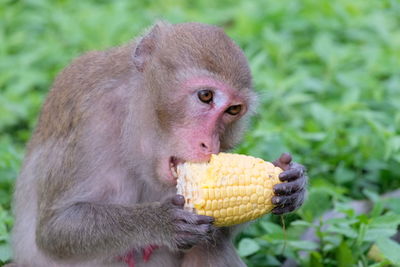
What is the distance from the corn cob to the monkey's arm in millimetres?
85

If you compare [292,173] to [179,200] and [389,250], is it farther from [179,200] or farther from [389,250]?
[389,250]

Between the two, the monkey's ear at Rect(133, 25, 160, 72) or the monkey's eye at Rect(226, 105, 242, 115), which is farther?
the monkey's ear at Rect(133, 25, 160, 72)

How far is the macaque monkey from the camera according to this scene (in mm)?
4316

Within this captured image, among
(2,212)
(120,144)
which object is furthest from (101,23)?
(120,144)

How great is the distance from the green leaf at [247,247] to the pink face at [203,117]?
94cm

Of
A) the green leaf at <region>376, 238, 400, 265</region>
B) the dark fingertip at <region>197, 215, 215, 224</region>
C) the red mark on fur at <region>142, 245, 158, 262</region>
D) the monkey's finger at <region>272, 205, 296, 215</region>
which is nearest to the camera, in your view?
the dark fingertip at <region>197, 215, 215, 224</region>

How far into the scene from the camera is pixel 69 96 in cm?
475

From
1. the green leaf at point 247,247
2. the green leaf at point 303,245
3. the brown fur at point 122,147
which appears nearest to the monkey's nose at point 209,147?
the brown fur at point 122,147

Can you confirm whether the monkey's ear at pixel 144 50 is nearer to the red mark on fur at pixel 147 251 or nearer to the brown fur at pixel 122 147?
Answer: the brown fur at pixel 122 147

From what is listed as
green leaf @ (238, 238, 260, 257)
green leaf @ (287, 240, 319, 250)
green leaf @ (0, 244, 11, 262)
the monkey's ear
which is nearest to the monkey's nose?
the monkey's ear

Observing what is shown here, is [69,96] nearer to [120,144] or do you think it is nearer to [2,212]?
[120,144]

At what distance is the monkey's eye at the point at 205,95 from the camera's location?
4.31 metres

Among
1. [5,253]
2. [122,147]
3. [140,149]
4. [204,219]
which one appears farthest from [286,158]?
[5,253]

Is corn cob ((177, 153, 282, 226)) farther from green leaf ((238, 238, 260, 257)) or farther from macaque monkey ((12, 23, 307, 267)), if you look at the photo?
green leaf ((238, 238, 260, 257))
